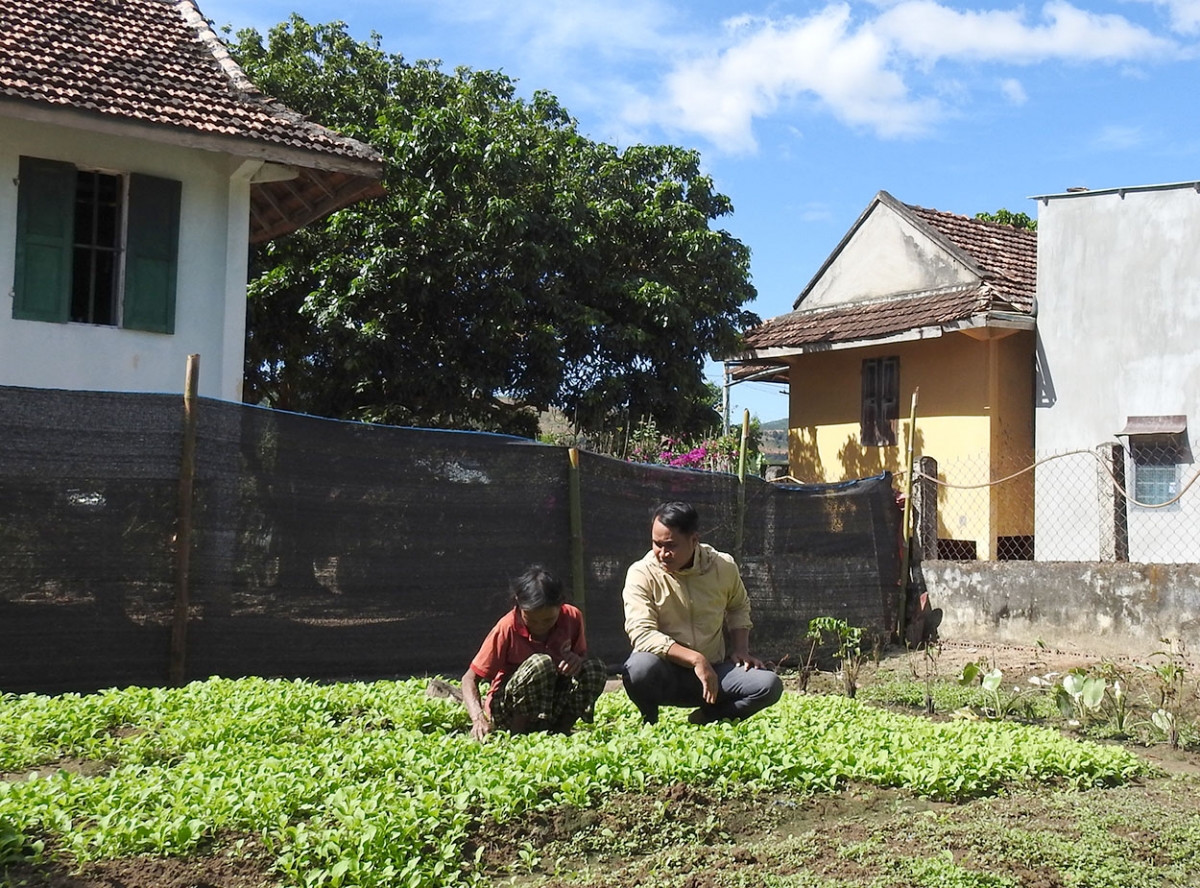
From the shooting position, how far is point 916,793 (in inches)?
221

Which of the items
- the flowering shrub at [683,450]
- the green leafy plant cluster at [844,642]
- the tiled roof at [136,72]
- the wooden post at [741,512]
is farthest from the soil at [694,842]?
the flowering shrub at [683,450]

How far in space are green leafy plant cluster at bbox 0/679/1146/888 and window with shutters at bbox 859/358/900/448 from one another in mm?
12413

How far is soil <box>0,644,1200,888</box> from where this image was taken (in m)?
4.16

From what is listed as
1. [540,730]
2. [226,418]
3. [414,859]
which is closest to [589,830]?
[414,859]

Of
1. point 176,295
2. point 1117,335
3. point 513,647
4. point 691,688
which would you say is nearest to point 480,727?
point 513,647

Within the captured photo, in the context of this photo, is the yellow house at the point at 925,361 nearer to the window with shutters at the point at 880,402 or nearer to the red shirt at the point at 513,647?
the window with shutters at the point at 880,402

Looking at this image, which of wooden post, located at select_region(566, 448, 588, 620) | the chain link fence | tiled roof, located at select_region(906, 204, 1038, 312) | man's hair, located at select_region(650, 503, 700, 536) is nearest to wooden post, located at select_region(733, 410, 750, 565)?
wooden post, located at select_region(566, 448, 588, 620)

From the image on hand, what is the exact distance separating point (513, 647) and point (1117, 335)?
1336 centimetres

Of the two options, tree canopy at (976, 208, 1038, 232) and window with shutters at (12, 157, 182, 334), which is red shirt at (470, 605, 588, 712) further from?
tree canopy at (976, 208, 1038, 232)

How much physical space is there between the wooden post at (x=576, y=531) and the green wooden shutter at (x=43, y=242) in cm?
539

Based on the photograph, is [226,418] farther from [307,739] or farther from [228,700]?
[307,739]

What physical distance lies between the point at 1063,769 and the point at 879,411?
14210mm

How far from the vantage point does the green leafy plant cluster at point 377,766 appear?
4301 millimetres

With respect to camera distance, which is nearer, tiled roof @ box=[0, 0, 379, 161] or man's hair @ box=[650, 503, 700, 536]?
man's hair @ box=[650, 503, 700, 536]
